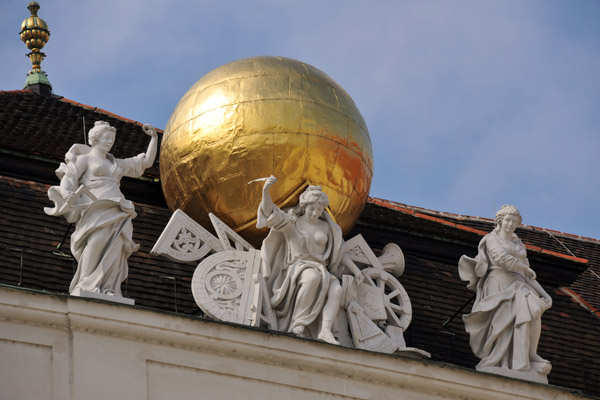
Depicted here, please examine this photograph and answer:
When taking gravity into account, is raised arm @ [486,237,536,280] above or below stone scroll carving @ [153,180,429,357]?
above

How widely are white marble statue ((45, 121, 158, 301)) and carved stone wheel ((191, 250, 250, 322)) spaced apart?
724mm

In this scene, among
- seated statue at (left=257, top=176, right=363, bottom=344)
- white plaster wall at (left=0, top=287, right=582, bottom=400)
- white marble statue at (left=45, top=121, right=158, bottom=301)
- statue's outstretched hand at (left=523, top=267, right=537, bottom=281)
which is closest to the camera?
white plaster wall at (left=0, top=287, right=582, bottom=400)

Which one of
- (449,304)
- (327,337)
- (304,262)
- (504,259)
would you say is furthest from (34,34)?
(327,337)

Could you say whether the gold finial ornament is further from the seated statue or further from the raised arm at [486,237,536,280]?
the raised arm at [486,237,536,280]

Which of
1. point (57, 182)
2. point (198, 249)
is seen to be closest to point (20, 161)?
point (57, 182)

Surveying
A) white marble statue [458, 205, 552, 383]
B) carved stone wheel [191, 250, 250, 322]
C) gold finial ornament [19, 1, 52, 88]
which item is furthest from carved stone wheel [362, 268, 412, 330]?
gold finial ornament [19, 1, 52, 88]

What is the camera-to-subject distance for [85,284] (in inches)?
694

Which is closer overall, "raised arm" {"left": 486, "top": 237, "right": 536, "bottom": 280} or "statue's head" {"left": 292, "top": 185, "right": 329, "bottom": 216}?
"statue's head" {"left": 292, "top": 185, "right": 329, "bottom": 216}

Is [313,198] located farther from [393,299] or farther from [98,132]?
[98,132]

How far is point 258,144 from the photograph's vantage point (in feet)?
63.7

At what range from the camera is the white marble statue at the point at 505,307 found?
1898cm

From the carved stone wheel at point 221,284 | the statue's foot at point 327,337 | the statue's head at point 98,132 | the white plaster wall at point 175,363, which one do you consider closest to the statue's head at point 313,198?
the carved stone wheel at point 221,284

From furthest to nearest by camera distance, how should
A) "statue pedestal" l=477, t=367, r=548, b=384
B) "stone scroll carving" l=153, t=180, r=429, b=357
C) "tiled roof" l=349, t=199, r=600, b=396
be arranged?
"tiled roof" l=349, t=199, r=600, b=396 → "statue pedestal" l=477, t=367, r=548, b=384 → "stone scroll carving" l=153, t=180, r=429, b=357

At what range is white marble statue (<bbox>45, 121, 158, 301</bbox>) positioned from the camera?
58.1ft
